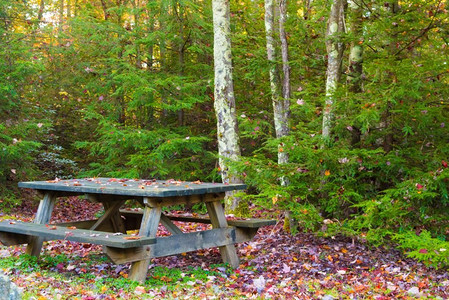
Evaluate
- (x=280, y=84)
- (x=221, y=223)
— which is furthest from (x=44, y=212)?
(x=280, y=84)

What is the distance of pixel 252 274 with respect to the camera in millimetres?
5781

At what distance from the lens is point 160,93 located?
1062 centimetres

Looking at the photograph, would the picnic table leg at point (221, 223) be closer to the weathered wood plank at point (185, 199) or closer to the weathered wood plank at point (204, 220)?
the weathered wood plank at point (185, 199)

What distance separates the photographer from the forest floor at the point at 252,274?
15.8 ft

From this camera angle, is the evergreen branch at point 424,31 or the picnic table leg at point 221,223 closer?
the picnic table leg at point 221,223

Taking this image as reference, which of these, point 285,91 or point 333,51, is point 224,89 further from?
point 333,51

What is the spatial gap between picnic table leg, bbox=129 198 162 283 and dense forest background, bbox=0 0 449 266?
1.89 metres

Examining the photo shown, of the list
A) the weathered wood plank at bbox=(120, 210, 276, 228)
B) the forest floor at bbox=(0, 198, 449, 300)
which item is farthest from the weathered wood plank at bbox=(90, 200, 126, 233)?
the forest floor at bbox=(0, 198, 449, 300)

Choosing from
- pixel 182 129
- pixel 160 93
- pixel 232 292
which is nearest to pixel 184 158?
pixel 182 129

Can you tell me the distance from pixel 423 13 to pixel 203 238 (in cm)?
453

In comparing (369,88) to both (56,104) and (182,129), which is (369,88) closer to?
(182,129)

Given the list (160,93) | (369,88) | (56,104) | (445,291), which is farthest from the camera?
(56,104)

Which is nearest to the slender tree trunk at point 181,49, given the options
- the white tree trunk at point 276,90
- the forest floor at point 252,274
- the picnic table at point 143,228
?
the white tree trunk at point 276,90

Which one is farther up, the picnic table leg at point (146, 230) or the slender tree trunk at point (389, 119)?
the slender tree trunk at point (389, 119)
